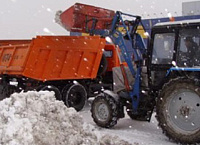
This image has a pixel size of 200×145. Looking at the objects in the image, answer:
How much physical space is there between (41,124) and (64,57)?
4.15 m

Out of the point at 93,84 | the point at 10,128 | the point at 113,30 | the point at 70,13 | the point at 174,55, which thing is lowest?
the point at 10,128

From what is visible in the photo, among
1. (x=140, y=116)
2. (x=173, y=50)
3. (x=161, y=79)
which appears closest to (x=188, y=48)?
(x=173, y=50)

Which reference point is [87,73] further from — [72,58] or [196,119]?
[196,119]

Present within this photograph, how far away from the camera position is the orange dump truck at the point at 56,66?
7883mm

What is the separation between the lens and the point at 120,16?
6496 millimetres

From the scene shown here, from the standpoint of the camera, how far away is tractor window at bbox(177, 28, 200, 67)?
5.20 meters

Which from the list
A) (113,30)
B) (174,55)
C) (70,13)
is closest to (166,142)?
(174,55)

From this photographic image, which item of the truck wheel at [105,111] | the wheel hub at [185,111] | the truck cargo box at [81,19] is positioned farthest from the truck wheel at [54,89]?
the wheel hub at [185,111]

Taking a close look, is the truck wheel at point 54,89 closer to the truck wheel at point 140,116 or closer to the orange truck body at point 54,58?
the orange truck body at point 54,58

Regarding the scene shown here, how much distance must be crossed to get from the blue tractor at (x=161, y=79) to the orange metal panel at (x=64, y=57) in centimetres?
149

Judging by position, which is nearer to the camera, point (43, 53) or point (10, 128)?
point (10, 128)

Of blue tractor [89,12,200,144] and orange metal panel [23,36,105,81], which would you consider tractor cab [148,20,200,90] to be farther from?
orange metal panel [23,36,105,81]

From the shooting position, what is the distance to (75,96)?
28.5 feet

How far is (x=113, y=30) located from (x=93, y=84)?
3.13 m
